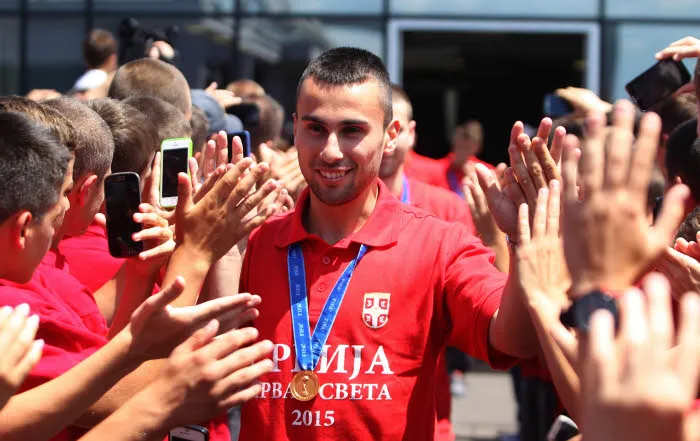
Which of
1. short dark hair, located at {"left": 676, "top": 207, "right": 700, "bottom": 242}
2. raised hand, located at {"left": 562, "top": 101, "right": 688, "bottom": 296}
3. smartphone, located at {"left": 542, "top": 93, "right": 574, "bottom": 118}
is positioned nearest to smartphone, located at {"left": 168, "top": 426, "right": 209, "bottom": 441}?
raised hand, located at {"left": 562, "top": 101, "right": 688, "bottom": 296}

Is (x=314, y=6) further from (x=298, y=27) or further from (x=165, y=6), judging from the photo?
(x=165, y=6)

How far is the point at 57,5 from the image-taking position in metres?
12.1

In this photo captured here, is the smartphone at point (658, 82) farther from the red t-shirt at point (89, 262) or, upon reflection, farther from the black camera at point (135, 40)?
the black camera at point (135, 40)

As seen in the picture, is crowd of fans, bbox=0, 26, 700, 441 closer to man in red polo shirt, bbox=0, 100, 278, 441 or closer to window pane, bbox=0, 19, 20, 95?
man in red polo shirt, bbox=0, 100, 278, 441

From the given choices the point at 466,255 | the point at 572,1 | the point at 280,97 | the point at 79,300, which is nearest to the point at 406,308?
the point at 466,255

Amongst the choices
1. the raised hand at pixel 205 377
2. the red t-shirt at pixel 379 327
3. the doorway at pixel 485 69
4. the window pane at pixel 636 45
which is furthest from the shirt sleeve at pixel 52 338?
the window pane at pixel 636 45

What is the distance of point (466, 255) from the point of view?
10.8 feet

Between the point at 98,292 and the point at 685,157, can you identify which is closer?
the point at 98,292

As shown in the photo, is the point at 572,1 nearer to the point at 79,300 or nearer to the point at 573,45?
the point at 573,45

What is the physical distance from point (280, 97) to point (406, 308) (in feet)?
28.5

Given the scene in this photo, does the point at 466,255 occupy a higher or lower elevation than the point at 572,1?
lower

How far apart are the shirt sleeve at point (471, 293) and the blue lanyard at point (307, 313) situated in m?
0.30

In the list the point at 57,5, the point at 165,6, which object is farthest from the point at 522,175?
the point at 57,5

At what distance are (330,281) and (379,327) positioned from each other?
0.22 metres
